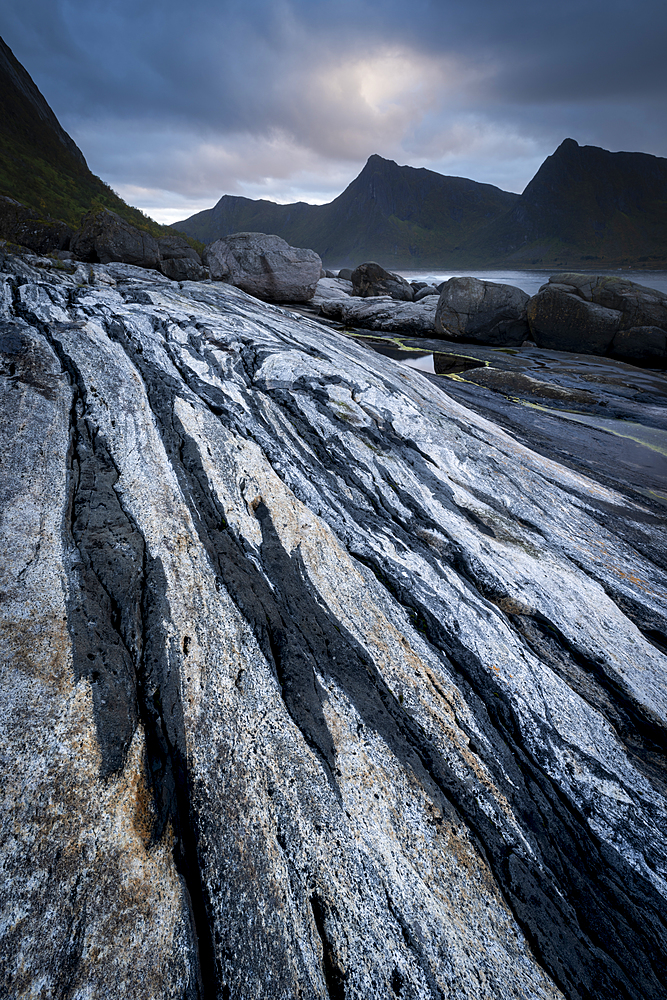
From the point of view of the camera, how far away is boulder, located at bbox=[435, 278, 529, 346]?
81.4 ft

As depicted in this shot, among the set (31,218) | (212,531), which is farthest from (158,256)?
(212,531)

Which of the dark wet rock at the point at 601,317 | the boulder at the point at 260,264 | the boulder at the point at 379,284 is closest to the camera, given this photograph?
the dark wet rock at the point at 601,317

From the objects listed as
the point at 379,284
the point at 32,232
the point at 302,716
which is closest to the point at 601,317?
the point at 379,284

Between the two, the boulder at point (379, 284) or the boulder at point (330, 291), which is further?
the boulder at point (379, 284)

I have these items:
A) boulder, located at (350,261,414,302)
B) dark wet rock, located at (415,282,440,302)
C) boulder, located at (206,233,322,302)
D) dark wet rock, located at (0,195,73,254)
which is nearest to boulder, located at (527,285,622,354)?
dark wet rock, located at (415,282,440,302)

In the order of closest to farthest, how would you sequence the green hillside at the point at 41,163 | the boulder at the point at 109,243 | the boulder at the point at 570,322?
the boulder at the point at 109,243 → the boulder at the point at 570,322 → the green hillside at the point at 41,163

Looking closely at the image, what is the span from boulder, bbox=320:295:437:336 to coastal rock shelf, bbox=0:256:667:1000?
2331cm

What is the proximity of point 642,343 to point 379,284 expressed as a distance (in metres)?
21.8

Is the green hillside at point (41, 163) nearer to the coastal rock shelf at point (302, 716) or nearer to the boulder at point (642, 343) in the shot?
the boulder at point (642, 343)

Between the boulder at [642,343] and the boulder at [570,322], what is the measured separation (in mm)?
546

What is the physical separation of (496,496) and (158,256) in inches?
903

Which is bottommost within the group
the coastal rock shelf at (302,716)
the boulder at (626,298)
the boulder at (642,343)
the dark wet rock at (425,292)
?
the coastal rock shelf at (302,716)

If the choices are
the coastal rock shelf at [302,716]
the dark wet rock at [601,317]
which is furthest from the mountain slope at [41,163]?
the coastal rock shelf at [302,716]

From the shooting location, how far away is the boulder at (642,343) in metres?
21.9
